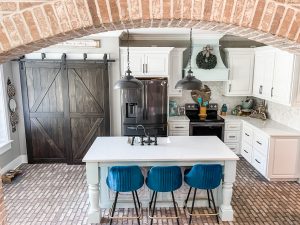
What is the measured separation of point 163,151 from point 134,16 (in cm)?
236

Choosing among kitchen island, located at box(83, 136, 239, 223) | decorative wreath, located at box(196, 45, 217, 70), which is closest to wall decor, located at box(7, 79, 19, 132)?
kitchen island, located at box(83, 136, 239, 223)

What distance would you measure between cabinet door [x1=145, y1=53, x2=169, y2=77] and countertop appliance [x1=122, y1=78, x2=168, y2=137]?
19cm

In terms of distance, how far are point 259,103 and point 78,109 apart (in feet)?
13.9

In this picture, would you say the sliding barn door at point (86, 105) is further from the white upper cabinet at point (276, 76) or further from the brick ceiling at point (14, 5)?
the brick ceiling at point (14, 5)

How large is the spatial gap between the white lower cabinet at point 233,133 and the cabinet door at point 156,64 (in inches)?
72.6

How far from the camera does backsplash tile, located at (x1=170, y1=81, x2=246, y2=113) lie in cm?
A: 614

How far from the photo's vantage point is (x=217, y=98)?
6.20 m

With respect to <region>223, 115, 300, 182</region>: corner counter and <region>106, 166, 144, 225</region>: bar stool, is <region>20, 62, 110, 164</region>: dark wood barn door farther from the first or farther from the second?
<region>223, 115, 300, 182</region>: corner counter

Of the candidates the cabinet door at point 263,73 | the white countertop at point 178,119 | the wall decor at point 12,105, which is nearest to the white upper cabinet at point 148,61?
the white countertop at point 178,119

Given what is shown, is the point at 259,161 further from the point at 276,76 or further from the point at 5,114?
the point at 5,114

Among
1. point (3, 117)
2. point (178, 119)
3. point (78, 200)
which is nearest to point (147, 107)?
point (178, 119)

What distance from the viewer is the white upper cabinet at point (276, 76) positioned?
4129 mm

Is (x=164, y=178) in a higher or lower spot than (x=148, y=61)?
lower

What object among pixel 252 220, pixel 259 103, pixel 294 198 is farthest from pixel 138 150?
pixel 259 103
